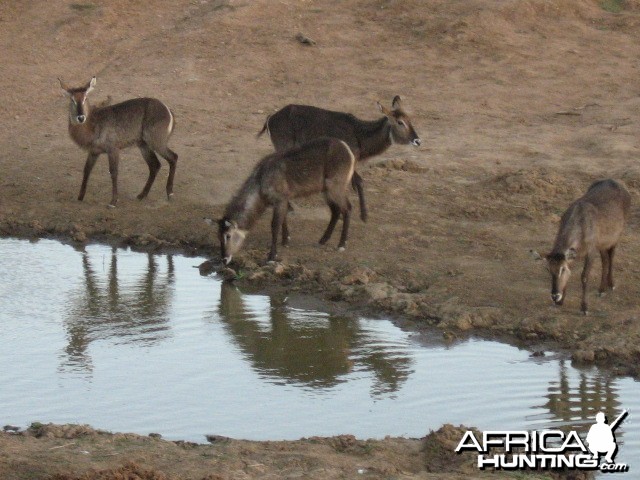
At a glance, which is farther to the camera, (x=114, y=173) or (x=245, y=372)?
(x=114, y=173)

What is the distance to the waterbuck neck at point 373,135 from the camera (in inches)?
459

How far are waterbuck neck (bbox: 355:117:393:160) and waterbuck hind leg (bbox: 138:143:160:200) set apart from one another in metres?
2.23

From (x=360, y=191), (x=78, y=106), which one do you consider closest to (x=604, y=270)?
(x=360, y=191)

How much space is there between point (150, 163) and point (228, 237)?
2.44 m

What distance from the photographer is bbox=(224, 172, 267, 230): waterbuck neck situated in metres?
10.6

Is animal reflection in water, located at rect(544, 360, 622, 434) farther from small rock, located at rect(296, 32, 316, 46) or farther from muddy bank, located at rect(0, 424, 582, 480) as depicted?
small rock, located at rect(296, 32, 316, 46)

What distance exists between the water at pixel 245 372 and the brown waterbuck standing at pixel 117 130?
2.24 metres

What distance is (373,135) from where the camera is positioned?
11.7 meters

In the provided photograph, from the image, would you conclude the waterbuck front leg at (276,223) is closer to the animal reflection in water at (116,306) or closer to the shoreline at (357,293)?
the shoreline at (357,293)

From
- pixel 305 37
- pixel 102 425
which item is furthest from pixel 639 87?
pixel 102 425

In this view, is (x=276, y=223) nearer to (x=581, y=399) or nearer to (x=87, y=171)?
(x=87, y=171)

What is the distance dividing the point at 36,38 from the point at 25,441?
40.3 feet

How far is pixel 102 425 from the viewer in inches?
270

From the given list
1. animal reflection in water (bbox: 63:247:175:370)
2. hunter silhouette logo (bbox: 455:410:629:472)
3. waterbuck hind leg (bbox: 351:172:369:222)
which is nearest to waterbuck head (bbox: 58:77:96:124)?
animal reflection in water (bbox: 63:247:175:370)
